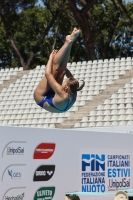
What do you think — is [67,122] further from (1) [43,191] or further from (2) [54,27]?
(2) [54,27]

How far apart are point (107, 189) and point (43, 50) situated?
3278 centimetres

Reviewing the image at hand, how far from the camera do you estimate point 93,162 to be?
32.5 feet

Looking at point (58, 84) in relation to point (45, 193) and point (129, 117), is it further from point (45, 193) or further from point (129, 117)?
point (129, 117)

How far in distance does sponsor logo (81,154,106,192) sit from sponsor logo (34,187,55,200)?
0.97 meters

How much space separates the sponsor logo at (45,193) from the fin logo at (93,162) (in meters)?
1.02

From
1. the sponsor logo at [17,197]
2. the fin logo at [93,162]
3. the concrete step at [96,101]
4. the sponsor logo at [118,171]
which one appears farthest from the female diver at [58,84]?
the concrete step at [96,101]

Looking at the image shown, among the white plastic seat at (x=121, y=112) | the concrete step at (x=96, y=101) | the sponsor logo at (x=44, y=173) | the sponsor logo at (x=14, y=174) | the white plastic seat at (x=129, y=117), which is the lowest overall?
the sponsor logo at (x=14, y=174)

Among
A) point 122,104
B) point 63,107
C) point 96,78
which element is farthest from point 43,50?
point 63,107

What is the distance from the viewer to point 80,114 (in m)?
17.8

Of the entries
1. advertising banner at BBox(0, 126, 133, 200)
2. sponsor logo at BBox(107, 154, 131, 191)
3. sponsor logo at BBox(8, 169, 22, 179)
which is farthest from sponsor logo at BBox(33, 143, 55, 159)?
sponsor logo at BBox(107, 154, 131, 191)

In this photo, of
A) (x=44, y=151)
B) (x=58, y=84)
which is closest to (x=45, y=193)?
(x=44, y=151)

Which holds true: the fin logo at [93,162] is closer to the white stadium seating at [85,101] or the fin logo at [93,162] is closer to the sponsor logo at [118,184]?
the sponsor logo at [118,184]

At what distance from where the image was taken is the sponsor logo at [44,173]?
8.84m

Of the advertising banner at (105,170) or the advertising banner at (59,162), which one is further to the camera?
the advertising banner at (105,170)
